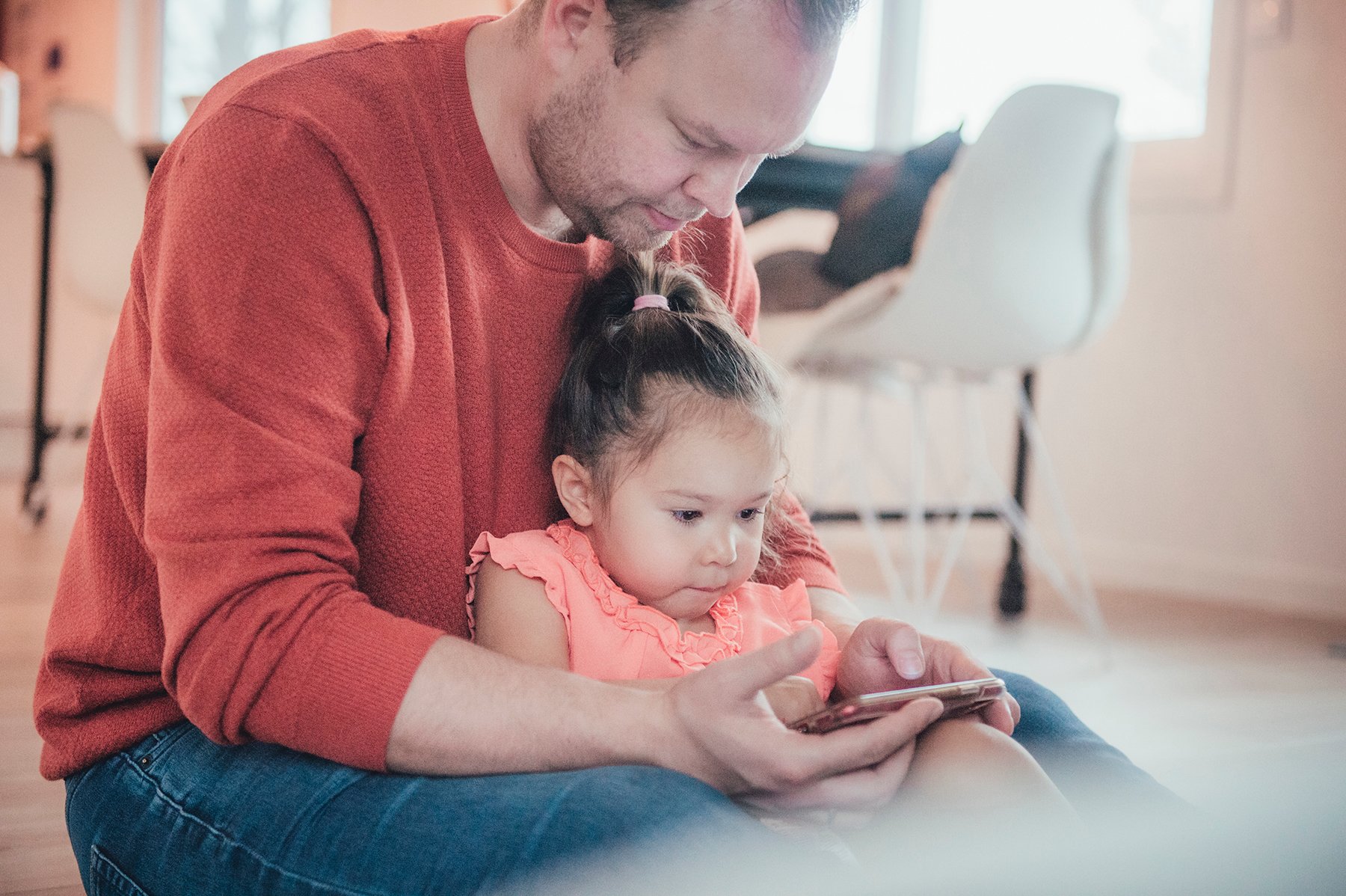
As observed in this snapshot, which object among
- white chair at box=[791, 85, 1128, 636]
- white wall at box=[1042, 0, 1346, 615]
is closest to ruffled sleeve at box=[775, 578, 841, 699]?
white chair at box=[791, 85, 1128, 636]

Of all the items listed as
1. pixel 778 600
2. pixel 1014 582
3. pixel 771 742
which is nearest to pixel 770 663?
pixel 771 742

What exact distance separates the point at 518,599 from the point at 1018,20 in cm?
336

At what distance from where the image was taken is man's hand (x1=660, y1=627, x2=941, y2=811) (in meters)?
0.73

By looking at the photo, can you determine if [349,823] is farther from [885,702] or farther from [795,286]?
[795,286]

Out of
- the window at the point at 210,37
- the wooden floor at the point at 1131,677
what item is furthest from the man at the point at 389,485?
the window at the point at 210,37

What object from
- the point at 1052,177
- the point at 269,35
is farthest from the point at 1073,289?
the point at 269,35

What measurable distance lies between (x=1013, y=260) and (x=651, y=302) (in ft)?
4.41

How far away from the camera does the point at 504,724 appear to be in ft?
2.49

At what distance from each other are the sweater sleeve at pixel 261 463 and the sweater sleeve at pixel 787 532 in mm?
488

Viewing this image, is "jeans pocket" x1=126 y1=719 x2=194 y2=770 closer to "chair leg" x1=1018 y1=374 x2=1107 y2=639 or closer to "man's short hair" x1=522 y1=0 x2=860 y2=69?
"man's short hair" x1=522 y1=0 x2=860 y2=69

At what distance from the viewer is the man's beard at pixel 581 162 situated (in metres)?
0.97

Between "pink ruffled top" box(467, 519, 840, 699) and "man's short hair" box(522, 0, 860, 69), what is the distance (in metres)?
0.38

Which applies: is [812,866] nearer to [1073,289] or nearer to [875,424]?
[1073,289]

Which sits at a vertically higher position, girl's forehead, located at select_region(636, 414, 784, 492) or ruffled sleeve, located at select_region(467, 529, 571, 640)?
girl's forehead, located at select_region(636, 414, 784, 492)
